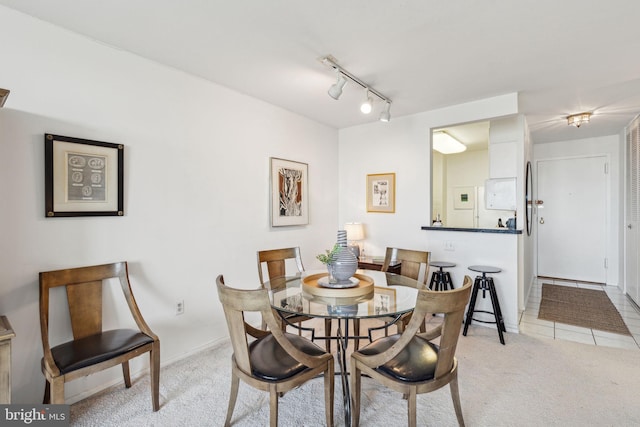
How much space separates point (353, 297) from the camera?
6.32 ft

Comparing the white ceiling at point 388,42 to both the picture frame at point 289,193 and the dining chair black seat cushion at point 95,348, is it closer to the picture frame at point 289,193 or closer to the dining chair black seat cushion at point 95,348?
the picture frame at point 289,193

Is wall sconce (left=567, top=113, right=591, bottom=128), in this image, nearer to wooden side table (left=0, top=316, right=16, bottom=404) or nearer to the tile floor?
the tile floor

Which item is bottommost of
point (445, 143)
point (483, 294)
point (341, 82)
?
point (483, 294)

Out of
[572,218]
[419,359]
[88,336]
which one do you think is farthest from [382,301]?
[572,218]

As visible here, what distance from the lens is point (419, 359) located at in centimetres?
163

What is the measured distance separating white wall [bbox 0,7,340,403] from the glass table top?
83cm

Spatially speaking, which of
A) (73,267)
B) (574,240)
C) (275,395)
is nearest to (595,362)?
(275,395)

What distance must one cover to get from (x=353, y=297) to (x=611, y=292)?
488 cm

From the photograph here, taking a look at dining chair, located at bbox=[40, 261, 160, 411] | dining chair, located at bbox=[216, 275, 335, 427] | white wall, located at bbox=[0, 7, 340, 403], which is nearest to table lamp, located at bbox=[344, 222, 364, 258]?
white wall, located at bbox=[0, 7, 340, 403]

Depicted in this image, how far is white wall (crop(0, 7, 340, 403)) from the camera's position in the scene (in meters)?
1.78

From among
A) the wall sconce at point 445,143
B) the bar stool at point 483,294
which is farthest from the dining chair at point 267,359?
the wall sconce at point 445,143

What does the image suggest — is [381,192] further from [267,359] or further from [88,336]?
[88,336]

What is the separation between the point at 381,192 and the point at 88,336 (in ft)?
10.5

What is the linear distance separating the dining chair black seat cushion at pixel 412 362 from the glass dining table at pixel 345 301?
0.19 meters
